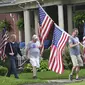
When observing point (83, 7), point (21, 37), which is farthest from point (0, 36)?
point (21, 37)

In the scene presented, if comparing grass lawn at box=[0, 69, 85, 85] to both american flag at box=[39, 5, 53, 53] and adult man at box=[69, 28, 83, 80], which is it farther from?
american flag at box=[39, 5, 53, 53]

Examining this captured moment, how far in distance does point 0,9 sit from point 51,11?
574cm

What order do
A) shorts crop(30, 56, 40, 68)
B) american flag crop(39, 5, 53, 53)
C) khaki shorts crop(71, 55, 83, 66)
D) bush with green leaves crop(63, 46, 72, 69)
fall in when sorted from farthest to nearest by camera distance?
bush with green leaves crop(63, 46, 72, 69)
shorts crop(30, 56, 40, 68)
khaki shorts crop(71, 55, 83, 66)
american flag crop(39, 5, 53, 53)

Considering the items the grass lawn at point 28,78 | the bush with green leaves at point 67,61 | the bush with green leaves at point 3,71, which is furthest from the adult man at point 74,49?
the bush with green leaves at point 67,61

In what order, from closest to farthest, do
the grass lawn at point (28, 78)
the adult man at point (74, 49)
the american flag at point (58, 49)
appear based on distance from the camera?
the grass lawn at point (28, 78), the american flag at point (58, 49), the adult man at point (74, 49)

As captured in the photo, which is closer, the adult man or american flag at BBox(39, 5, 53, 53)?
american flag at BBox(39, 5, 53, 53)

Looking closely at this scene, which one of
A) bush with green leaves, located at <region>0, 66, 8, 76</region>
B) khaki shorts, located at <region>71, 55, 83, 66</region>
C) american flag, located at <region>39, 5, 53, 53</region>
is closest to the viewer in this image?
american flag, located at <region>39, 5, 53, 53</region>

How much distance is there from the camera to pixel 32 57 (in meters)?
16.2

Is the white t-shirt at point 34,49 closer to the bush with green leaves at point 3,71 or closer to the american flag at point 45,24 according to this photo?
the bush with green leaves at point 3,71

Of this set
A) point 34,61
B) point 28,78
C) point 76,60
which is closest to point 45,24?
point 76,60

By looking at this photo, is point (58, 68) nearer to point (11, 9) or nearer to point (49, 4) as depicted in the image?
point (49, 4)

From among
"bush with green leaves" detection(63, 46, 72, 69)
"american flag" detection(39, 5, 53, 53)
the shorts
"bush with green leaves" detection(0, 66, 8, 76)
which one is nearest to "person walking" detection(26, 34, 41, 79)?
the shorts

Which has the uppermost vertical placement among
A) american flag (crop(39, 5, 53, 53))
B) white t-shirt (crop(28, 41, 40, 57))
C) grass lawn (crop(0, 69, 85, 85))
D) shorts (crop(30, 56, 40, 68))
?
american flag (crop(39, 5, 53, 53))

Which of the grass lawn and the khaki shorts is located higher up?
the khaki shorts
